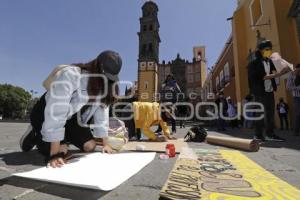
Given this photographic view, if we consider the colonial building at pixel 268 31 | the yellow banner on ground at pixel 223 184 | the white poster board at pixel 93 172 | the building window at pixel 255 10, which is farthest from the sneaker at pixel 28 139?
the building window at pixel 255 10

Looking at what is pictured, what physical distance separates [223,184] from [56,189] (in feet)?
3.31

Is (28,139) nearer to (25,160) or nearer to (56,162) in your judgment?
(25,160)

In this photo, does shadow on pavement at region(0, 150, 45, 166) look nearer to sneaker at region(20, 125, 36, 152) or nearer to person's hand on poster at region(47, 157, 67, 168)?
sneaker at region(20, 125, 36, 152)

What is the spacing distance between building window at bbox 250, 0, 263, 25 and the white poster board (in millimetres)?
13264

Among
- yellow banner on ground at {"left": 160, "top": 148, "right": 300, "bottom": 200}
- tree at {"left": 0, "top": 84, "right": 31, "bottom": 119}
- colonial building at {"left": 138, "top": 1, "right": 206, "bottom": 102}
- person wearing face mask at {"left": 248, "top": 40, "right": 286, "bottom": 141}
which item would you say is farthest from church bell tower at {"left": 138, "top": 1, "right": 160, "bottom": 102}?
yellow banner on ground at {"left": 160, "top": 148, "right": 300, "bottom": 200}

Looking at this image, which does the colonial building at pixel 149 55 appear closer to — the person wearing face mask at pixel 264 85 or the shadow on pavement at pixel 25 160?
the person wearing face mask at pixel 264 85

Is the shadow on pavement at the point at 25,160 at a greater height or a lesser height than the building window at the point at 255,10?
lesser

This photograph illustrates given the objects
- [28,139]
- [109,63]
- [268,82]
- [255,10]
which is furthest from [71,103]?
[255,10]

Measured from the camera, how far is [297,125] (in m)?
6.25

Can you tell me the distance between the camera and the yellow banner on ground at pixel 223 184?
4.58 ft

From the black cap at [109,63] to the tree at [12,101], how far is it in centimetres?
6092

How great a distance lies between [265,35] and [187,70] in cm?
5417

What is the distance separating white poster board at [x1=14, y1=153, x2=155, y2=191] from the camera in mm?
1588

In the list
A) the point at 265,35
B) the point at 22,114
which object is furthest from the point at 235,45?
the point at 22,114
